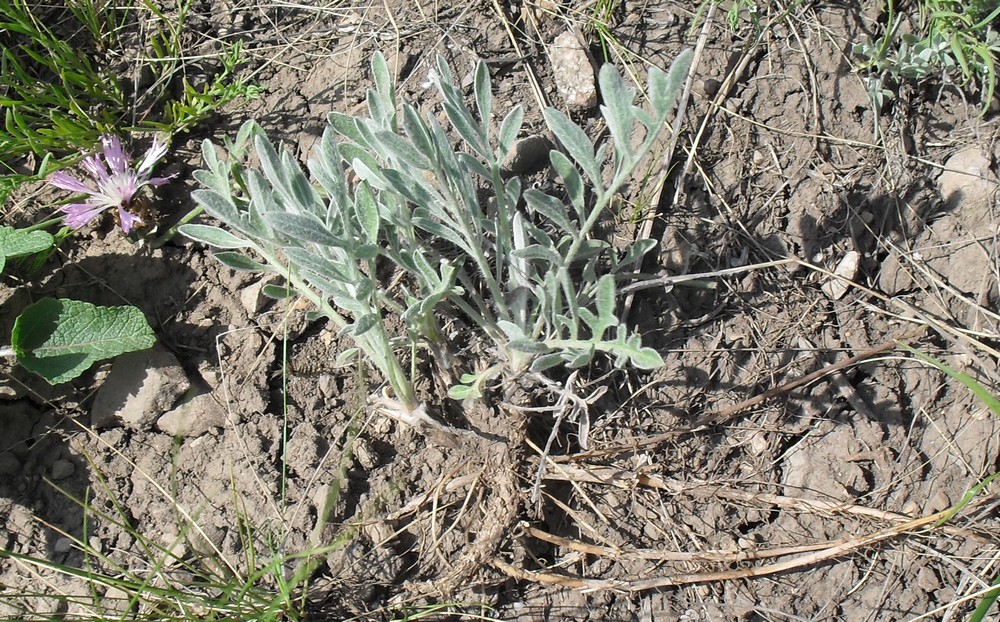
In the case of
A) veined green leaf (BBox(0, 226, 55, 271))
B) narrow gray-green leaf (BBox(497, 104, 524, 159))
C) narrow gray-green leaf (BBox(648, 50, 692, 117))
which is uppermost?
narrow gray-green leaf (BBox(648, 50, 692, 117))

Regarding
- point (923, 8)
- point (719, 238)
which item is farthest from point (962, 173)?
point (719, 238)

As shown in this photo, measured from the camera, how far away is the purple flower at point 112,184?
2.16m

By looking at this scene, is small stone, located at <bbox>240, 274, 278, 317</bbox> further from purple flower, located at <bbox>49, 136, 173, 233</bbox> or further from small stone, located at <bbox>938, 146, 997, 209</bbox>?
small stone, located at <bbox>938, 146, 997, 209</bbox>

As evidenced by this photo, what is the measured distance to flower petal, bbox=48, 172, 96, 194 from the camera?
2168 mm

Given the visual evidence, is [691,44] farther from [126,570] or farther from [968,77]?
[126,570]

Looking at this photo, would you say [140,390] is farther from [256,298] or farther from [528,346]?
[528,346]

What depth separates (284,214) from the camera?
1443 mm

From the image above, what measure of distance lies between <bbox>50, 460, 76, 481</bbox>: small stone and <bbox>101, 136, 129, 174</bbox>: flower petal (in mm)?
771

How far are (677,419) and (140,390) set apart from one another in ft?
4.36

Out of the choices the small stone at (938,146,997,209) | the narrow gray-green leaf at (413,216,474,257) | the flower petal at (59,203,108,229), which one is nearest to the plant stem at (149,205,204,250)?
the flower petal at (59,203,108,229)

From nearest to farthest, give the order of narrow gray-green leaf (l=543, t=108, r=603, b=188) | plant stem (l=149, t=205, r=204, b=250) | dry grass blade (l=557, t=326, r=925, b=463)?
narrow gray-green leaf (l=543, t=108, r=603, b=188) → dry grass blade (l=557, t=326, r=925, b=463) → plant stem (l=149, t=205, r=204, b=250)

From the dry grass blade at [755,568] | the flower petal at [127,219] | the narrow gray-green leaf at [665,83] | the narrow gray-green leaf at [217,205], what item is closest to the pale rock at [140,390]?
the flower petal at [127,219]

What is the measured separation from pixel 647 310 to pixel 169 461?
1237 mm

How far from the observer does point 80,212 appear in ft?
7.09
